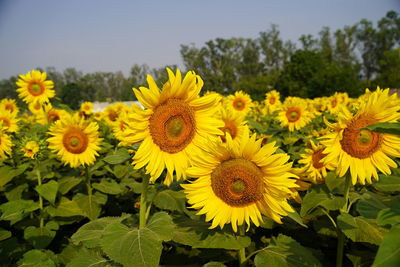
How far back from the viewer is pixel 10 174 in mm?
3635

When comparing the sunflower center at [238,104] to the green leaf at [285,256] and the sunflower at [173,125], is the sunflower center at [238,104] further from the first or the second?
the green leaf at [285,256]

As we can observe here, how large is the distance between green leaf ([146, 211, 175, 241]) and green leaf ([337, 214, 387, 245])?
3.72ft

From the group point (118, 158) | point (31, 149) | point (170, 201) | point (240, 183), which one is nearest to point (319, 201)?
point (240, 183)

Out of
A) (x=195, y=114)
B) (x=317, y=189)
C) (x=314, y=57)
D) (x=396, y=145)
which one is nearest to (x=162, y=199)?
(x=195, y=114)

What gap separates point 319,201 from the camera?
2.37 m

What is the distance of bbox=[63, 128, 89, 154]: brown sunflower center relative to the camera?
3.79 m

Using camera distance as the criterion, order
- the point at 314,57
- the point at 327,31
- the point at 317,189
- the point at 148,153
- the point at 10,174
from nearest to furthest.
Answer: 1. the point at 148,153
2. the point at 317,189
3. the point at 10,174
4. the point at 314,57
5. the point at 327,31

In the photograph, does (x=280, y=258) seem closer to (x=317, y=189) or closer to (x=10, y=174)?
(x=317, y=189)

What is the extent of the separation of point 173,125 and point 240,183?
0.59 m

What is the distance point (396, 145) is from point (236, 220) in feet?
4.26

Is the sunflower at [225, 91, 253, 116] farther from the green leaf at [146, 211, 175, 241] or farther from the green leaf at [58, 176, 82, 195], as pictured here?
the green leaf at [146, 211, 175, 241]

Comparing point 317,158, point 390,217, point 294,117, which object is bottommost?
point 390,217

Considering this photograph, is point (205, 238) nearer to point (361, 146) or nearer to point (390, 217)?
point (390, 217)

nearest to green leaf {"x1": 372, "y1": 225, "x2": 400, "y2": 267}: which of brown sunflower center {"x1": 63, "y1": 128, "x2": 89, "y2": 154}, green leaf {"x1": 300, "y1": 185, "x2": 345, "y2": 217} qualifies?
green leaf {"x1": 300, "y1": 185, "x2": 345, "y2": 217}
